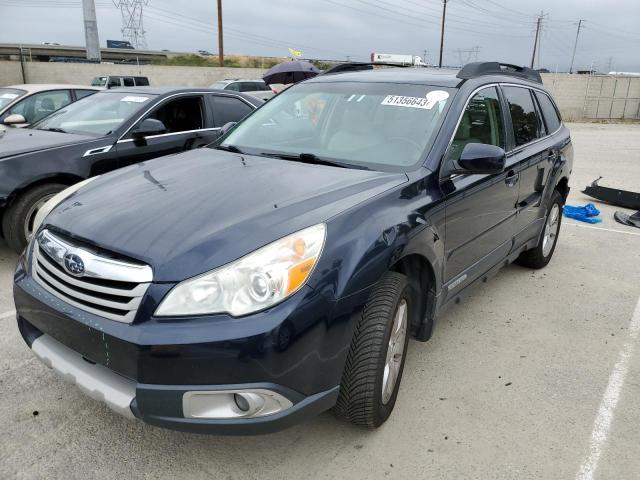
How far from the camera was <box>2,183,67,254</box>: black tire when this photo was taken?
4594 mm

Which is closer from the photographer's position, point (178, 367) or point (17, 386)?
point (178, 367)

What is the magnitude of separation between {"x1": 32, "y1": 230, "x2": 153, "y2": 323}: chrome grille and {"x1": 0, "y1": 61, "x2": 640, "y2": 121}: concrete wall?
31.4 meters

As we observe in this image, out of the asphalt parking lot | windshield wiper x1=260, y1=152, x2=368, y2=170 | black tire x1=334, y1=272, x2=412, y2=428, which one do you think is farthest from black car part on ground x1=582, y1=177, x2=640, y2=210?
black tire x1=334, y1=272, x2=412, y2=428

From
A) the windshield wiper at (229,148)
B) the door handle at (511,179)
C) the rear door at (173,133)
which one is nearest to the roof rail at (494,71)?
the door handle at (511,179)

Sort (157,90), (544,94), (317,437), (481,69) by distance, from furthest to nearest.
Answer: (157,90) → (544,94) → (481,69) → (317,437)

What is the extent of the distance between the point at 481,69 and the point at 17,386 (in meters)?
3.48

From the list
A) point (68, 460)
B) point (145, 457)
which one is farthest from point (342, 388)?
point (68, 460)

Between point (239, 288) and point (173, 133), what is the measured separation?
4.17 metres

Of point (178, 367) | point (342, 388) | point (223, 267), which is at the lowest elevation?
point (342, 388)

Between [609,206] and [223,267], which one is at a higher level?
[223,267]

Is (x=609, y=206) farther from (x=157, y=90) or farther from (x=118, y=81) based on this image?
(x=118, y=81)

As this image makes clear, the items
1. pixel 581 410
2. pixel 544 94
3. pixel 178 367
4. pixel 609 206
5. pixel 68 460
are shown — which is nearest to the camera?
pixel 178 367

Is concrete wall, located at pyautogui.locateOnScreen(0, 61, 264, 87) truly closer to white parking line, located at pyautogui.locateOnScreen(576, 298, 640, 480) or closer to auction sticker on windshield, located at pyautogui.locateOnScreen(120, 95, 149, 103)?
auction sticker on windshield, located at pyautogui.locateOnScreen(120, 95, 149, 103)

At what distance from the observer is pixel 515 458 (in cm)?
246
